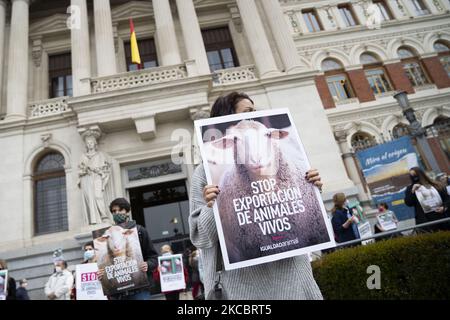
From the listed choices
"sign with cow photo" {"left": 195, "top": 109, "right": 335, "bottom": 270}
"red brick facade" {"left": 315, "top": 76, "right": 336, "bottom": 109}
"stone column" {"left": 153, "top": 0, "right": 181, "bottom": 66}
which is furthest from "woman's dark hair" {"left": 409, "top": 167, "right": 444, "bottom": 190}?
"red brick facade" {"left": 315, "top": 76, "right": 336, "bottom": 109}

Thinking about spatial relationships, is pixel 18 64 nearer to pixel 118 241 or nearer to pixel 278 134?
pixel 118 241

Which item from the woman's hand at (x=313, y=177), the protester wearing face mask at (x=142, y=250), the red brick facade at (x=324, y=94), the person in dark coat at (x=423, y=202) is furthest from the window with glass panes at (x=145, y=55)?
the woman's hand at (x=313, y=177)

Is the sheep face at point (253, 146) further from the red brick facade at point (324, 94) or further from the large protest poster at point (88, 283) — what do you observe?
the red brick facade at point (324, 94)

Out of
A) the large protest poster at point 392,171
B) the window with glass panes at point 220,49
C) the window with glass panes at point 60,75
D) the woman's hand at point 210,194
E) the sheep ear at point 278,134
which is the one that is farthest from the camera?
the window with glass panes at point 220,49

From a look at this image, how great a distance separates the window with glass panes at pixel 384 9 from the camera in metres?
21.5

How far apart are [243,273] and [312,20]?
2297cm

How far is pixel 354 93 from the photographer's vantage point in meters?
19.2

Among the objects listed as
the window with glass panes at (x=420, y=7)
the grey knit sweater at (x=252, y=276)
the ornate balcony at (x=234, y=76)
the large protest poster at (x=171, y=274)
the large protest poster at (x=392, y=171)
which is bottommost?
the grey knit sweater at (x=252, y=276)

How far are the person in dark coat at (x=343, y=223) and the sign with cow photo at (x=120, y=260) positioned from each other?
405cm

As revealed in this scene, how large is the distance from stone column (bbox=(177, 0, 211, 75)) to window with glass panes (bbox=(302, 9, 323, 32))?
10.5 meters

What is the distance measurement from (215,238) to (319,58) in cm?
2039

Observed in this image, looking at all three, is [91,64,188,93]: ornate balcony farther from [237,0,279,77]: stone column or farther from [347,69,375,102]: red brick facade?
[347,69,375,102]: red brick facade
